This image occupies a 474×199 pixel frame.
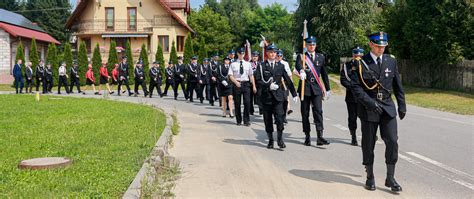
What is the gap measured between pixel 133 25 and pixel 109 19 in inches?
90.7

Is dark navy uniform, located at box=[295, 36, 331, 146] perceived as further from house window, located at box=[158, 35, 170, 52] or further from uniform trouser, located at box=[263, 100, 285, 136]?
house window, located at box=[158, 35, 170, 52]

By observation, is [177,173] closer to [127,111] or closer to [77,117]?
[77,117]

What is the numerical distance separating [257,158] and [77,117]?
7.27m

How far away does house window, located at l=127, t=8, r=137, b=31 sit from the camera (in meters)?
49.8

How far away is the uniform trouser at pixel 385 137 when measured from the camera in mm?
6781

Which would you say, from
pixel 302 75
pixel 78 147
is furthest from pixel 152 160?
pixel 302 75

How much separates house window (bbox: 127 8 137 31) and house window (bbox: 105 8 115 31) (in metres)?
1.47

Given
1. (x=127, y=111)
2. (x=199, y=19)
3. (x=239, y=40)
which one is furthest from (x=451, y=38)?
(x=239, y=40)

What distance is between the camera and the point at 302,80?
10164mm

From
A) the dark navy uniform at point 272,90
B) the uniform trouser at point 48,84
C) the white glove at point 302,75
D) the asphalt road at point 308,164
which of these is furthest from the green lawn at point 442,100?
the uniform trouser at point 48,84

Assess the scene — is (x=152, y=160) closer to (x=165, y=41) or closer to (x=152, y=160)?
(x=152, y=160)

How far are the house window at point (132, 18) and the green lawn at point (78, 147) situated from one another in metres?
34.1

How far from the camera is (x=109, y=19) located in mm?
50031

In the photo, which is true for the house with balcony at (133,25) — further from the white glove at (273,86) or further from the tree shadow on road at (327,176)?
the tree shadow on road at (327,176)
